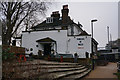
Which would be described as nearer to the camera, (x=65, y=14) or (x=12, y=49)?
(x=12, y=49)

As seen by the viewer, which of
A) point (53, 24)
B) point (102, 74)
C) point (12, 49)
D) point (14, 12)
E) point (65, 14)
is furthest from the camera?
point (53, 24)

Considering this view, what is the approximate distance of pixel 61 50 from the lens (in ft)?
74.0

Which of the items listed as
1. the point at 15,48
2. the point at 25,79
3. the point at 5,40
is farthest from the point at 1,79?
the point at 5,40

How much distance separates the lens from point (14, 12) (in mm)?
20781

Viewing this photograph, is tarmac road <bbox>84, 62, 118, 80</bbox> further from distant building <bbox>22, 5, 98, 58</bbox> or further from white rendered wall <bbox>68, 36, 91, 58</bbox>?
distant building <bbox>22, 5, 98, 58</bbox>

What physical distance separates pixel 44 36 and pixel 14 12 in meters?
5.95

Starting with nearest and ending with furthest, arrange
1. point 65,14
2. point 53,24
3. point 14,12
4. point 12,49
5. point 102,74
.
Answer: point 12,49 < point 102,74 < point 14,12 < point 65,14 < point 53,24

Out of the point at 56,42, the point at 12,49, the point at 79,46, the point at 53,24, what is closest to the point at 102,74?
the point at 12,49

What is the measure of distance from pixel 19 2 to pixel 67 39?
8794mm

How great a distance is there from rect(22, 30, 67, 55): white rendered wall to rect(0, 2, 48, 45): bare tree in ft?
9.68

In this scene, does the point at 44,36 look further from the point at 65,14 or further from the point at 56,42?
the point at 65,14

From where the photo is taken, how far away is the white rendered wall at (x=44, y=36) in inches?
890

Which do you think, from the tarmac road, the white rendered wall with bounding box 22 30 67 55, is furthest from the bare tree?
the tarmac road

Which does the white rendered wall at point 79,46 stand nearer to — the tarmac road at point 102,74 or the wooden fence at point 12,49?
the tarmac road at point 102,74
